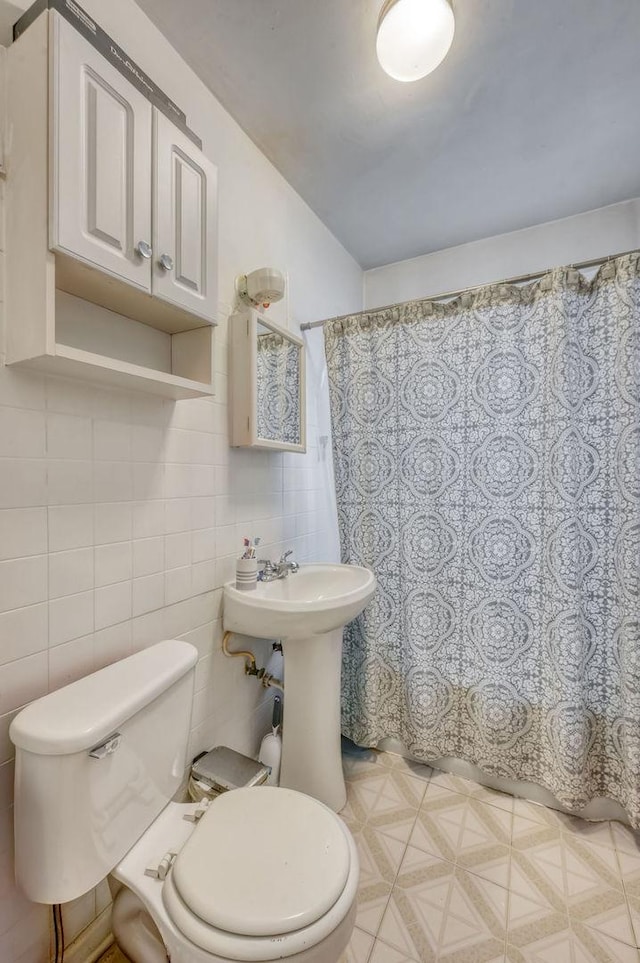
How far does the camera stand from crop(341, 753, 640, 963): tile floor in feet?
3.49

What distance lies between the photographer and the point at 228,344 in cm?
137

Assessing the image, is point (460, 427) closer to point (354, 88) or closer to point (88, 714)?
point (354, 88)

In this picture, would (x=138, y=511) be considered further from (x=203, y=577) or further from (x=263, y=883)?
(x=263, y=883)

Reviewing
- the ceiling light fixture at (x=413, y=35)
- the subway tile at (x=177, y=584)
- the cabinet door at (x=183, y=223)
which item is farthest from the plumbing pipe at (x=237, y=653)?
the ceiling light fixture at (x=413, y=35)

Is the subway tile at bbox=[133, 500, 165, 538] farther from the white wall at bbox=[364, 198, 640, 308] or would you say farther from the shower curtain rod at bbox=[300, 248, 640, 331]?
the white wall at bbox=[364, 198, 640, 308]

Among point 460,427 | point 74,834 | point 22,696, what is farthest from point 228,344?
point 74,834

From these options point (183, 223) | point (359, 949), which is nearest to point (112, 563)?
point (183, 223)

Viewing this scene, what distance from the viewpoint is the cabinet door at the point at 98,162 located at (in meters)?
0.70

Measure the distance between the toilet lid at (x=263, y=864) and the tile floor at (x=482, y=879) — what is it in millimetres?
498

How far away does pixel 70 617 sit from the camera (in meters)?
0.90

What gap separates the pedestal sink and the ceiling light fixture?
1.46 metres

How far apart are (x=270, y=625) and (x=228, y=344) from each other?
3.04 feet

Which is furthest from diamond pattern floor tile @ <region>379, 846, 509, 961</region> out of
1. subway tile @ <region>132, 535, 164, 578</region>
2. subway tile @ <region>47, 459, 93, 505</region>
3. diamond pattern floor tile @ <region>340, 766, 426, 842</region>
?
subway tile @ <region>47, 459, 93, 505</region>

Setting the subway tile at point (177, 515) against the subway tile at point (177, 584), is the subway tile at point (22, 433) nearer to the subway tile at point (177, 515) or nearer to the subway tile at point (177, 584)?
the subway tile at point (177, 515)
